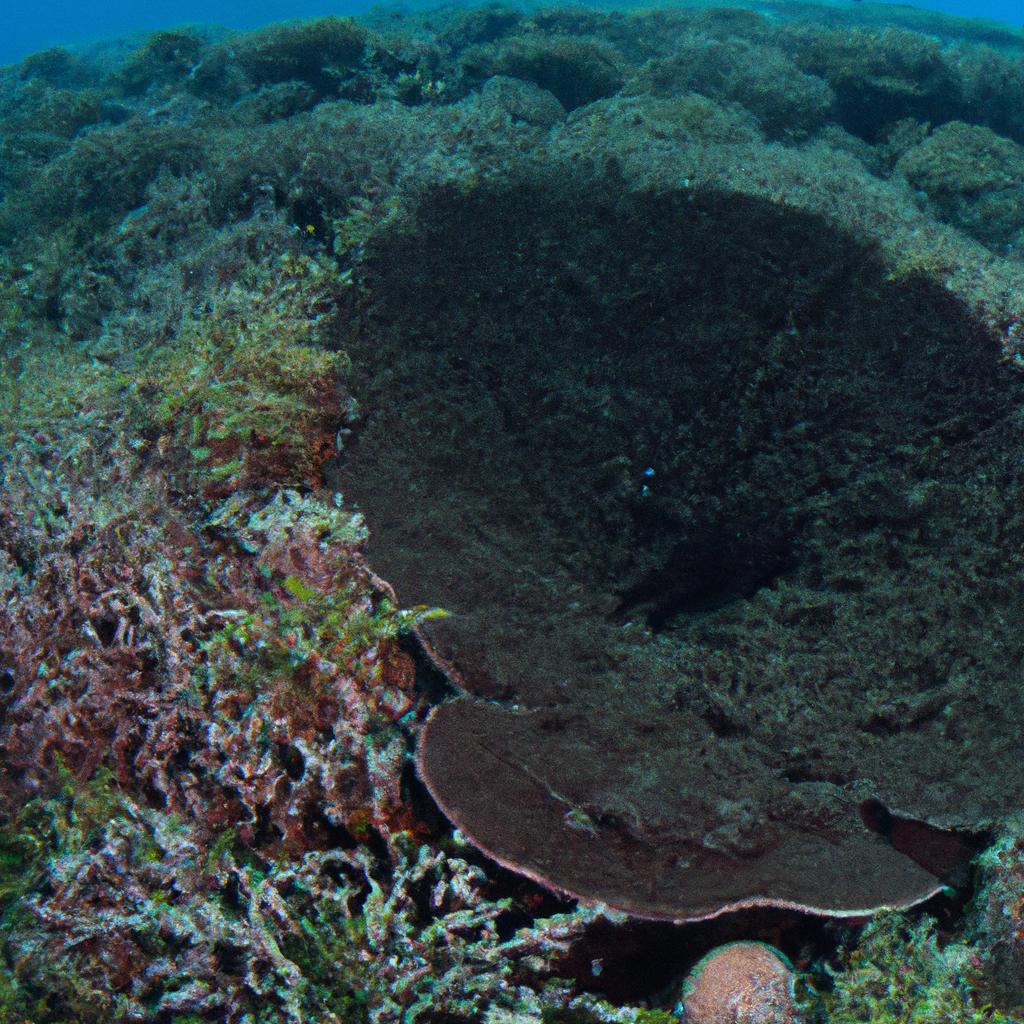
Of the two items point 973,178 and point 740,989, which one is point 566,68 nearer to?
point 973,178

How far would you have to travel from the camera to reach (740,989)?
188 centimetres

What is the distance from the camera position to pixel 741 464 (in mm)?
3289

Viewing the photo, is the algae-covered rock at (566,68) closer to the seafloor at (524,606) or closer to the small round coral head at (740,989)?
the seafloor at (524,606)

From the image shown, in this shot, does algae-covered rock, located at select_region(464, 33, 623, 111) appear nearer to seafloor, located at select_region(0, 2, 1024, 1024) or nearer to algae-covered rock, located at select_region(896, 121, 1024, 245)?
algae-covered rock, located at select_region(896, 121, 1024, 245)

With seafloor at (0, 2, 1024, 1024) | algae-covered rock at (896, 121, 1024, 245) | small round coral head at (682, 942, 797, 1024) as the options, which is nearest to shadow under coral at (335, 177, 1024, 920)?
seafloor at (0, 2, 1024, 1024)

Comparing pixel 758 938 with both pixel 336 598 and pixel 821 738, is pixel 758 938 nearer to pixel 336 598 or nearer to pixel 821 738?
pixel 821 738

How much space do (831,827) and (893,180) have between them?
786 cm

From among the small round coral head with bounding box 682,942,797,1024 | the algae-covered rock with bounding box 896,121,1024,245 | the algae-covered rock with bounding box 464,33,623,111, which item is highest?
the algae-covered rock with bounding box 464,33,623,111

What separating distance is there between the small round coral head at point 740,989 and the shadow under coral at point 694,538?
0.73ft

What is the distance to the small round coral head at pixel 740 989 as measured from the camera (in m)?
1.86

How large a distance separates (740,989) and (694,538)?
1.84 meters

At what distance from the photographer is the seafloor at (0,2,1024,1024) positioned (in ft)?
6.21

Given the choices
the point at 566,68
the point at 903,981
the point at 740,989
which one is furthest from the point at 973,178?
the point at 740,989

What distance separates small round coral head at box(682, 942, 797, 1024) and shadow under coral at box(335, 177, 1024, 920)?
0.73 feet
